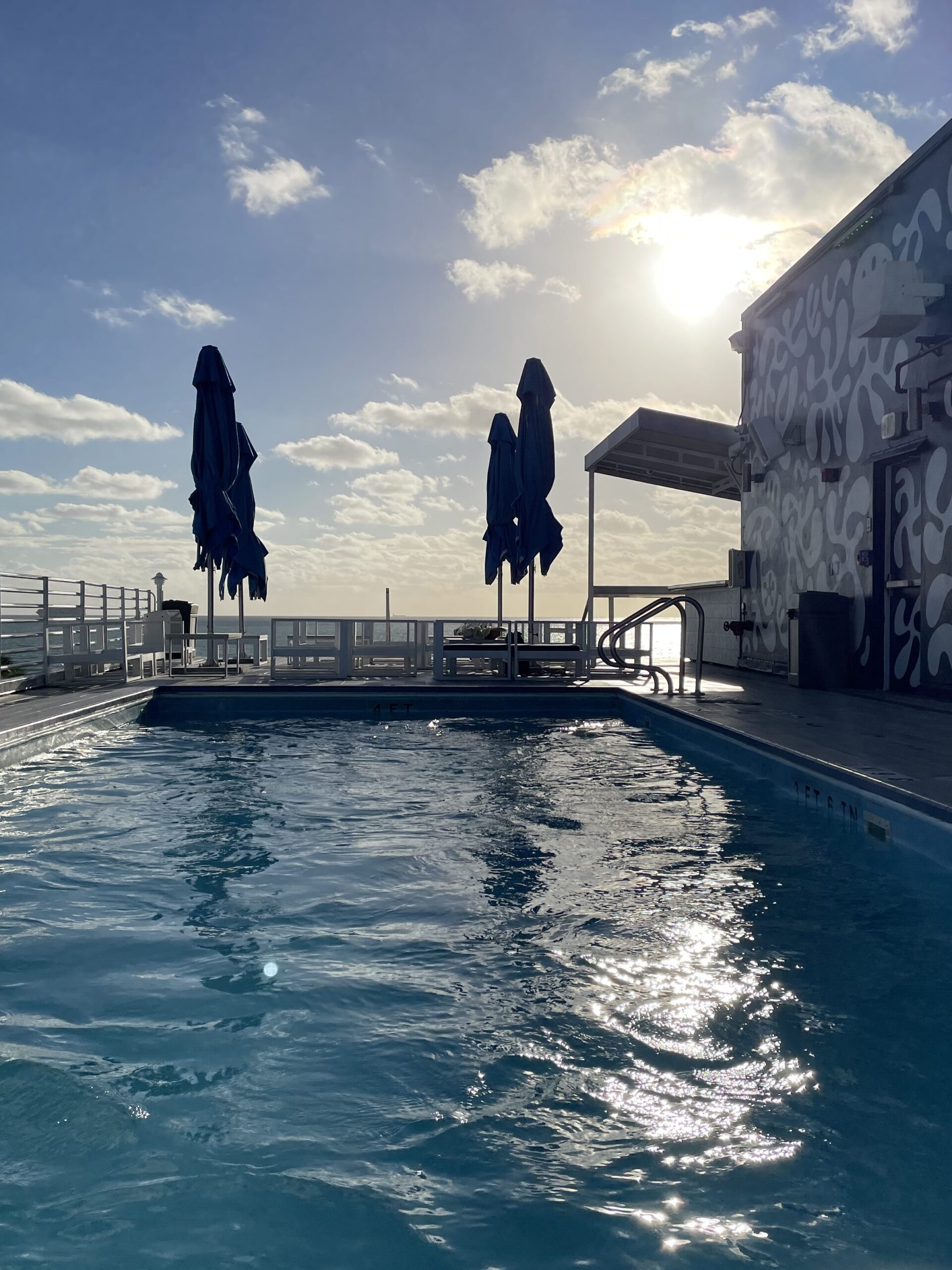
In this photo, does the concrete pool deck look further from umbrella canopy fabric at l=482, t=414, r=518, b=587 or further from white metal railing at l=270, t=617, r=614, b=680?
umbrella canopy fabric at l=482, t=414, r=518, b=587

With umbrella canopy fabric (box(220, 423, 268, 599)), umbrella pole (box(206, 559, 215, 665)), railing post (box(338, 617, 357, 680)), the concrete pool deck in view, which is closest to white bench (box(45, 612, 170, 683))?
the concrete pool deck

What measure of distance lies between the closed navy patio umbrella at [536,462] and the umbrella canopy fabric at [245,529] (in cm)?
359

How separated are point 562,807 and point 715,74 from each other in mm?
7324

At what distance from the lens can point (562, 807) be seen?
181 inches

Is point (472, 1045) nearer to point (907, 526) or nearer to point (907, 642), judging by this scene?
point (907, 642)

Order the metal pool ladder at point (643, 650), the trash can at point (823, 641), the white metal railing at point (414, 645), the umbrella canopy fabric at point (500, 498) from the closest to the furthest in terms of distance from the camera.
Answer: the metal pool ladder at point (643, 650)
the trash can at point (823, 641)
the white metal railing at point (414, 645)
the umbrella canopy fabric at point (500, 498)

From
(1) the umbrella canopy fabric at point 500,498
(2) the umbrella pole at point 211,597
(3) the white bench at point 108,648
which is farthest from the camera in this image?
(1) the umbrella canopy fabric at point 500,498

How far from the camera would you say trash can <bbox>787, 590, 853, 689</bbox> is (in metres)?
8.59

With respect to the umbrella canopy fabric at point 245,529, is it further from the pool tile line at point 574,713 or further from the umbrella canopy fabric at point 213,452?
the pool tile line at point 574,713

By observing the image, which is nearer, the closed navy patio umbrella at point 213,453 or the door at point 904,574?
the door at point 904,574

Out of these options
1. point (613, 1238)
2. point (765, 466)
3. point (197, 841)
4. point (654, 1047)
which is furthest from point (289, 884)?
point (765, 466)

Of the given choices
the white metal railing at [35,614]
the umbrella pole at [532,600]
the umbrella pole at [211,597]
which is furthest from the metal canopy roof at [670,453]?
the white metal railing at [35,614]

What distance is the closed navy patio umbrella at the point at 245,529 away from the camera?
33.8 ft

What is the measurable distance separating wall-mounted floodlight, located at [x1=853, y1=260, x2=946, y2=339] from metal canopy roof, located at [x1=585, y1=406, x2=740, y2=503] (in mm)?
3650
